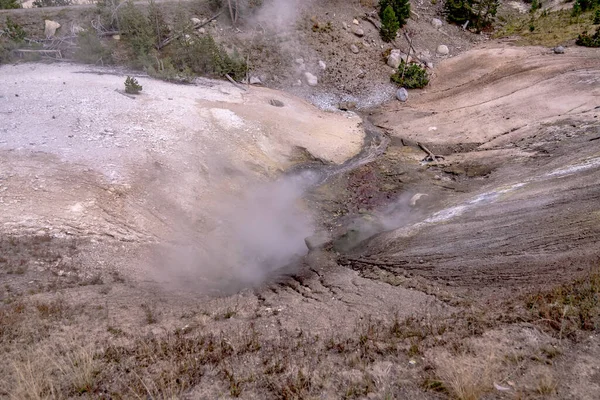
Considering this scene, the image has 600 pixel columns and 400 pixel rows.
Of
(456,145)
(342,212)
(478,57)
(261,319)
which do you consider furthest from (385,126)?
(261,319)

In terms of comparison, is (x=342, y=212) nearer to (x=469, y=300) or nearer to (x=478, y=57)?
(x=469, y=300)

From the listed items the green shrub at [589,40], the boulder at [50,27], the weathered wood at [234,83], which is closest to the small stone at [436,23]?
the green shrub at [589,40]

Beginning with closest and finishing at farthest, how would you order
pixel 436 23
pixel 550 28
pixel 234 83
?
pixel 234 83 → pixel 550 28 → pixel 436 23

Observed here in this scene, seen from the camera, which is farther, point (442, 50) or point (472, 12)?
point (472, 12)

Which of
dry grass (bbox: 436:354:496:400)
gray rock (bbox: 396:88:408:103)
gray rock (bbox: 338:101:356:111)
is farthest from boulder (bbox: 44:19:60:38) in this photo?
dry grass (bbox: 436:354:496:400)

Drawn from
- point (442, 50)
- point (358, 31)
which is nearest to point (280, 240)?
point (358, 31)

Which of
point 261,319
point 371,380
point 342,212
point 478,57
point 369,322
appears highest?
→ point 478,57

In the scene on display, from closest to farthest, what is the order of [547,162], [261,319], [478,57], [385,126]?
[261,319], [547,162], [385,126], [478,57]

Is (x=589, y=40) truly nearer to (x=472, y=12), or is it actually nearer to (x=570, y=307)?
(x=472, y=12)

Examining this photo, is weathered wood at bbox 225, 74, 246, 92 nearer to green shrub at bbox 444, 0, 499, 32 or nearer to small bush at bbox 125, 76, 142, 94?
small bush at bbox 125, 76, 142, 94
